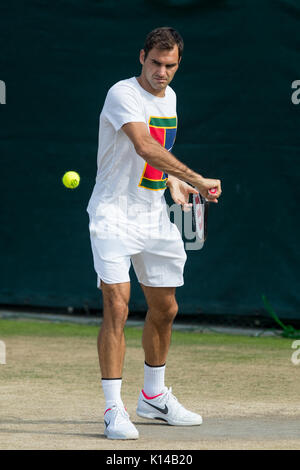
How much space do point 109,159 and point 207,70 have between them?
3256 millimetres

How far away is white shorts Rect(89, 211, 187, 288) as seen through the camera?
4465mm

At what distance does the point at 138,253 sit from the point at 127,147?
481 millimetres

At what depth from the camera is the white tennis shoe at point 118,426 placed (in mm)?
4199

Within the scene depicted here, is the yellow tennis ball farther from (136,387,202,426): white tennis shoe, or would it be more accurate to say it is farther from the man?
(136,387,202,426): white tennis shoe

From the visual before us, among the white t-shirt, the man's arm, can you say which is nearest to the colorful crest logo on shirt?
the white t-shirt

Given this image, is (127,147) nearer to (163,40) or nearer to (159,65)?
(159,65)

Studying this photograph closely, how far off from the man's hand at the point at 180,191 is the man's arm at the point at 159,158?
42 cm

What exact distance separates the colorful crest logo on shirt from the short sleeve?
0.14 meters

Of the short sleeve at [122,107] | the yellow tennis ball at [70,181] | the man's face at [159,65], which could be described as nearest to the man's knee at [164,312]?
the short sleeve at [122,107]

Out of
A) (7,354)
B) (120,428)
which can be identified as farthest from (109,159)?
(7,354)

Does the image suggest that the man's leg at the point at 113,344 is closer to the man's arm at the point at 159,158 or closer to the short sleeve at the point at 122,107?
the man's arm at the point at 159,158

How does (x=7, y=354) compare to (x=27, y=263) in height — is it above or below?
below
